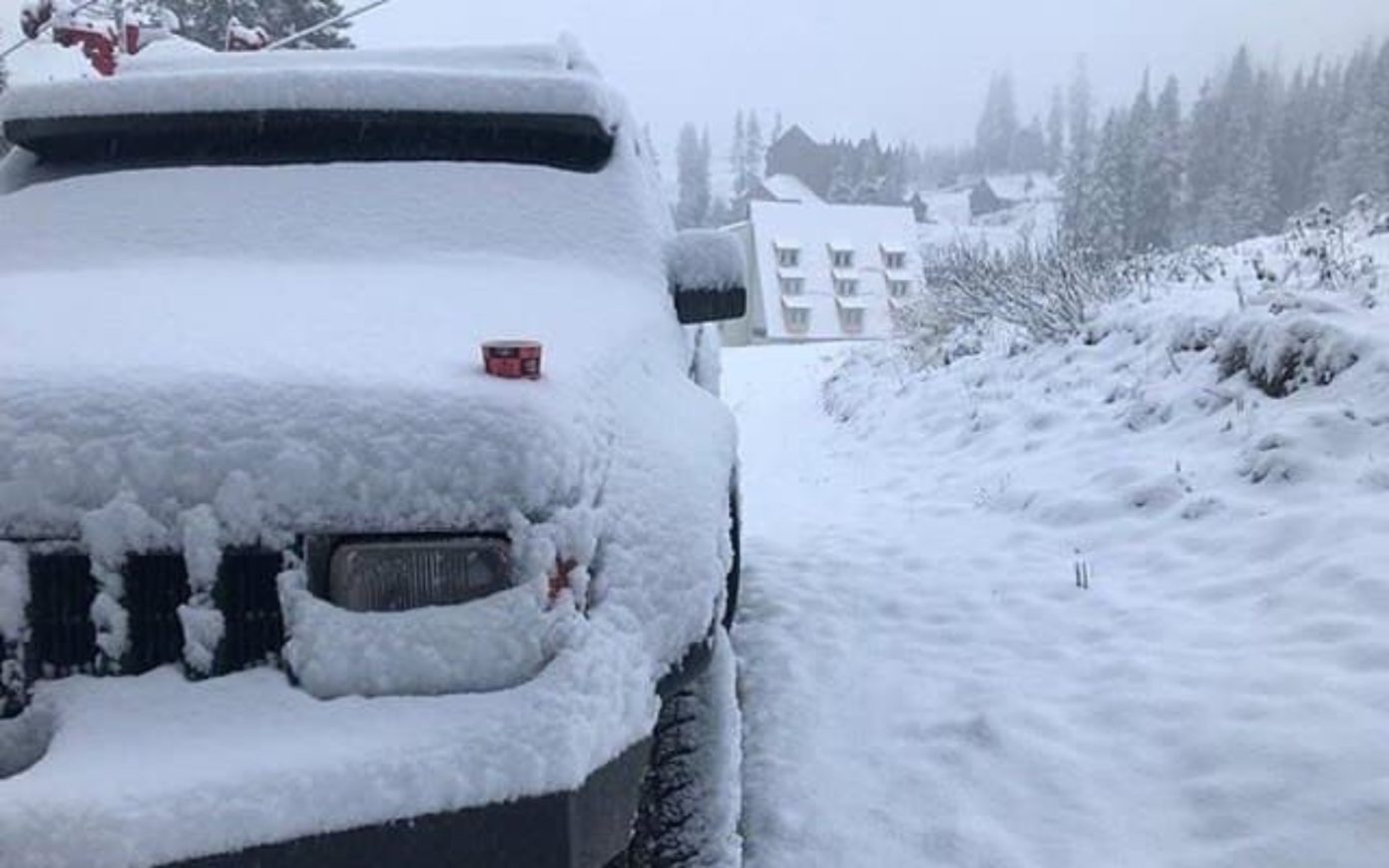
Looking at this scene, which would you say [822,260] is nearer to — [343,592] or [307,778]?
[343,592]

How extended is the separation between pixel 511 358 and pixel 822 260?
175ft

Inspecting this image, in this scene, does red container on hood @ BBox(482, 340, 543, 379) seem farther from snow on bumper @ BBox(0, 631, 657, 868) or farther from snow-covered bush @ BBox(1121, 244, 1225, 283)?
snow-covered bush @ BBox(1121, 244, 1225, 283)

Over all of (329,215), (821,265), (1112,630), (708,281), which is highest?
(821,265)

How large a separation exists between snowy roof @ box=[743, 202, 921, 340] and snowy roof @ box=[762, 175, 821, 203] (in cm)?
3263

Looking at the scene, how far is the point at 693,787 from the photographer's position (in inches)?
95.3

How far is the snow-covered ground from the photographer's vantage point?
110 inches

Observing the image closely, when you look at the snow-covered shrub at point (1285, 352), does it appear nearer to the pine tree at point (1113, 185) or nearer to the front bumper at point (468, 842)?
the front bumper at point (468, 842)

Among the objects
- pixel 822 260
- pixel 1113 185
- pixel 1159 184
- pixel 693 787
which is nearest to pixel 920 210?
pixel 1159 184

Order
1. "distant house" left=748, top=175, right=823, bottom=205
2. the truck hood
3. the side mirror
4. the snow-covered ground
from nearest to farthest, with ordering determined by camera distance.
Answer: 1. the truck hood
2. the snow-covered ground
3. the side mirror
4. "distant house" left=748, top=175, right=823, bottom=205

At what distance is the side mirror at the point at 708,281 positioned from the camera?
337 cm

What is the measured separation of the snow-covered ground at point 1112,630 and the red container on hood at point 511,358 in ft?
4.84

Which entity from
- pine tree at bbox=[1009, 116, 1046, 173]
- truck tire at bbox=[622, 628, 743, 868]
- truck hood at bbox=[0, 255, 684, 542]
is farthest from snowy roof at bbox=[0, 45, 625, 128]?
pine tree at bbox=[1009, 116, 1046, 173]

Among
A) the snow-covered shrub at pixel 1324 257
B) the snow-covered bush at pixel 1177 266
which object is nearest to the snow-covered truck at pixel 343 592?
the snow-covered shrub at pixel 1324 257

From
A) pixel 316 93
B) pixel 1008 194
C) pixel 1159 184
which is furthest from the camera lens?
pixel 1008 194
